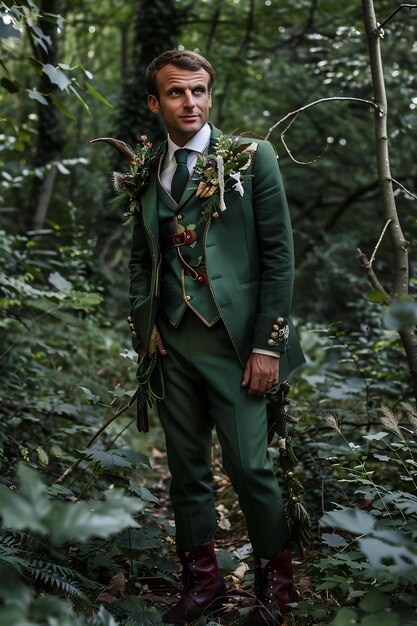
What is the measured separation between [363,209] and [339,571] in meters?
8.66

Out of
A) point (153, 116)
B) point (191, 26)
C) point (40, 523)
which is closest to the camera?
point (40, 523)

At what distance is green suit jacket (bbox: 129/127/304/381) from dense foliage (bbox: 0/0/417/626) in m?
0.41

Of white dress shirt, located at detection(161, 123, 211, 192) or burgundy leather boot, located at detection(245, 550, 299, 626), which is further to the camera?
white dress shirt, located at detection(161, 123, 211, 192)

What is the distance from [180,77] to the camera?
256 cm

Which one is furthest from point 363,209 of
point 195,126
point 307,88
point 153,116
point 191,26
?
point 195,126

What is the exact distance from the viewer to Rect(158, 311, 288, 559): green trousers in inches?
98.0

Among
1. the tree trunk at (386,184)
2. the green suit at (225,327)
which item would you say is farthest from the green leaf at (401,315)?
the tree trunk at (386,184)

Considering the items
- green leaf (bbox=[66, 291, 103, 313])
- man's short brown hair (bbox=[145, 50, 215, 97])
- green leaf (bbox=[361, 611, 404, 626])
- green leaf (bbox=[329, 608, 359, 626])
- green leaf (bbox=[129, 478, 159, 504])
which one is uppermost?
man's short brown hair (bbox=[145, 50, 215, 97])

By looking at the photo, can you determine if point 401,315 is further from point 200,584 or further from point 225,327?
point 200,584

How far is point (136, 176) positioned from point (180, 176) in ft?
0.67

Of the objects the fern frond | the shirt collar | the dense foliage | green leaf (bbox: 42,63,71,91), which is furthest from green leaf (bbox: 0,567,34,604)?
green leaf (bbox: 42,63,71,91)

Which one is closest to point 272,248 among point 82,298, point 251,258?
point 251,258

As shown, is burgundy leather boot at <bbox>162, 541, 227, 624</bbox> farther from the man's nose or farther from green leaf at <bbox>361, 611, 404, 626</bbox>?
the man's nose

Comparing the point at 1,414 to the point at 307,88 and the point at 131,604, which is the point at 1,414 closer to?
the point at 131,604
